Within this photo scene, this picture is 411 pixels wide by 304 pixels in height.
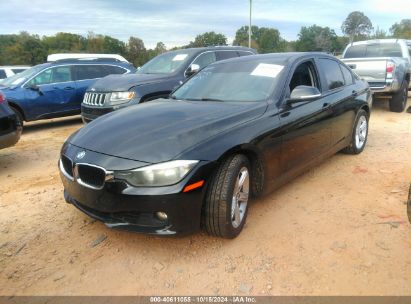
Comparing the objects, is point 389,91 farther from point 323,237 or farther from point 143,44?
point 143,44

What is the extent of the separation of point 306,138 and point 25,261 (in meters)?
2.89

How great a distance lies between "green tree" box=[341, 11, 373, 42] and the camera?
41656 millimetres

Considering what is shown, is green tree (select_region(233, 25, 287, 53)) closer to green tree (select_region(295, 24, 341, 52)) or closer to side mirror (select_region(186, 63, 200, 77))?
green tree (select_region(295, 24, 341, 52))

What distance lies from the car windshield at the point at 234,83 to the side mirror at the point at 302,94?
0.22 meters

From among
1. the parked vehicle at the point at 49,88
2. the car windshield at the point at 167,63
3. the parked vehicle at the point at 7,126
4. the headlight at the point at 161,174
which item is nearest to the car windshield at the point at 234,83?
the headlight at the point at 161,174

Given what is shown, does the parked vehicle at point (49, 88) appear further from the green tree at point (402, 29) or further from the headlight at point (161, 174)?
the green tree at point (402, 29)

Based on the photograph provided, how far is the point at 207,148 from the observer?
2.77 meters

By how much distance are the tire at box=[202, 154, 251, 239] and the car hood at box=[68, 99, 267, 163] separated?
0.30 meters

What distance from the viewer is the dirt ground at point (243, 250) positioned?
100 inches

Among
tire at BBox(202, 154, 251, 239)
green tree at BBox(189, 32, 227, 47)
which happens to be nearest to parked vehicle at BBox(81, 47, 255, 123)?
tire at BBox(202, 154, 251, 239)

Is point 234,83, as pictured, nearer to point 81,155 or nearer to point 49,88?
point 81,155

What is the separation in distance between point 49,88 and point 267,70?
637 cm

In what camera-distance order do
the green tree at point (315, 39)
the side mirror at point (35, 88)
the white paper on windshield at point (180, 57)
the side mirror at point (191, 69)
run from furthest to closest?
the green tree at point (315, 39)
the side mirror at point (35, 88)
the white paper on windshield at point (180, 57)
the side mirror at point (191, 69)

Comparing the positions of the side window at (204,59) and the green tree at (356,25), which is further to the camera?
the green tree at (356,25)
